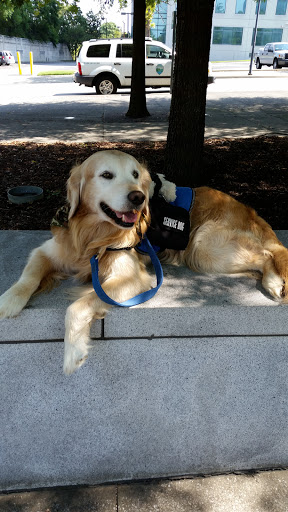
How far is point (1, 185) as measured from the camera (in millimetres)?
5793

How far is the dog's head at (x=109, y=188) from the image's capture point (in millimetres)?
2516

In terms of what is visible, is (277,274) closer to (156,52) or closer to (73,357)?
(73,357)

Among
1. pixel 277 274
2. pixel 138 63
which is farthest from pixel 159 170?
pixel 138 63

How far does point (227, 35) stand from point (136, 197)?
60.4m

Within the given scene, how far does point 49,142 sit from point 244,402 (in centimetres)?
725

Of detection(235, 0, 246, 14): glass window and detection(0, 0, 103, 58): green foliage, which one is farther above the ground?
detection(235, 0, 246, 14): glass window

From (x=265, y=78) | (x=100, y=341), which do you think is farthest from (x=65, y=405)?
(x=265, y=78)

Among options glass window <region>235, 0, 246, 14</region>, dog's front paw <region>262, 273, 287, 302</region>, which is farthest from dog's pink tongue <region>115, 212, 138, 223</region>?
glass window <region>235, 0, 246, 14</region>

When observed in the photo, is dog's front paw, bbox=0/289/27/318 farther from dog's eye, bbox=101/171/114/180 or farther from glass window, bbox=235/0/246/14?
glass window, bbox=235/0/246/14

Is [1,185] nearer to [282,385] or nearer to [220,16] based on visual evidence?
[282,385]

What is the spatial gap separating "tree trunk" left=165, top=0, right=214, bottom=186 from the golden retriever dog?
7.07ft

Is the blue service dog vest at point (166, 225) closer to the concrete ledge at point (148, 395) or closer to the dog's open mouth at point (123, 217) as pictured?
the dog's open mouth at point (123, 217)

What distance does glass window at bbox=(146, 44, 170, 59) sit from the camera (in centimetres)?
1795

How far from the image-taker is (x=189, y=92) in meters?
5.07
